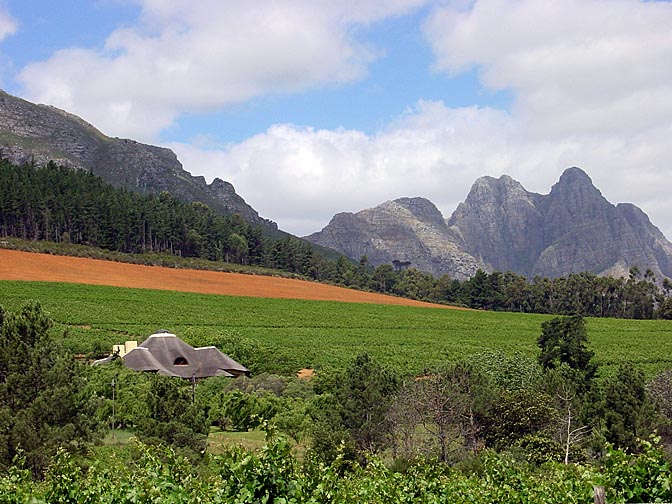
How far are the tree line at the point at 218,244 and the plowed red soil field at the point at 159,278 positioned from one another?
1368 centimetres

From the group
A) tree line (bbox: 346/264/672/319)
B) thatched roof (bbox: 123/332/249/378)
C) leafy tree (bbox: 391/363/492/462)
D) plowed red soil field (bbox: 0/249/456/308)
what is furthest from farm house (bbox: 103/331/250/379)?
tree line (bbox: 346/264/672/319)

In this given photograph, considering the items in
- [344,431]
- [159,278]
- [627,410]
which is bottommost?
[344,431]

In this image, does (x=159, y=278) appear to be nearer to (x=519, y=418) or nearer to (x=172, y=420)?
(x=519, y=418)

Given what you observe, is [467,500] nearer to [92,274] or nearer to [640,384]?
[640,384]

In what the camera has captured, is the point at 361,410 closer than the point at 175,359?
Yes

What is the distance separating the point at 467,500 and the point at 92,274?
62.4 meters

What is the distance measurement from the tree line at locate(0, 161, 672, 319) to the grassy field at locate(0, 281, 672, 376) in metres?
27.9

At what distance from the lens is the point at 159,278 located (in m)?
72.1

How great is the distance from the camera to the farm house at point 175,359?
36.7 metres

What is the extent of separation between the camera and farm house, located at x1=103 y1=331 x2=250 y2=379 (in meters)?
36.7

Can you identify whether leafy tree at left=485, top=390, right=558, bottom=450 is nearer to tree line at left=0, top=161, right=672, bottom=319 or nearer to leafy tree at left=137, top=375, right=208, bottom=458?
leafy tree at left=137, top=375, right=208, bottom=458

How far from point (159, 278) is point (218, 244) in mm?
31207

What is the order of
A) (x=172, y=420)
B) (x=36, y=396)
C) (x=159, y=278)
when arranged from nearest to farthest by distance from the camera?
(x=36, y=396) < (x=172, y=420) < (x=159, y=278)

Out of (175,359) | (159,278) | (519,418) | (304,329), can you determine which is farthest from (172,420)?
(159,278)
